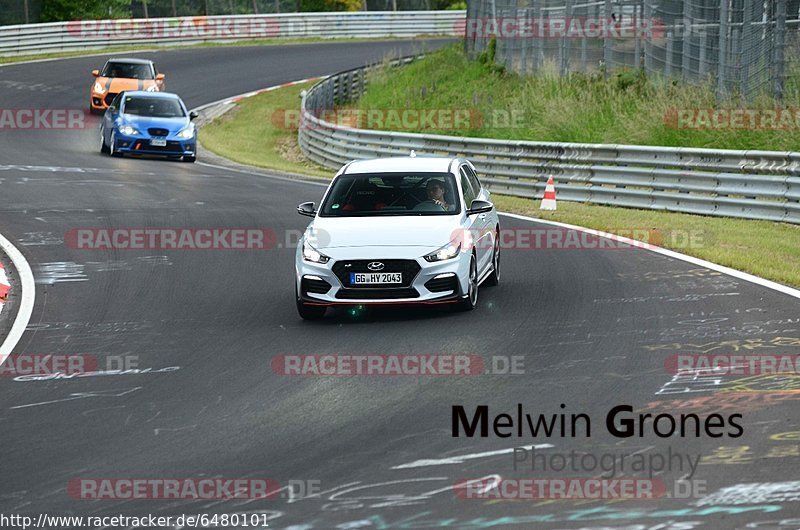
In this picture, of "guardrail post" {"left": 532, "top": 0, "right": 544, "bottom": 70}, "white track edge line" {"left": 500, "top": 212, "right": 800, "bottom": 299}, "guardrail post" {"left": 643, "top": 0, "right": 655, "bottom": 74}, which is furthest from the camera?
"guardrail post" {"left": 532, "top": 0, "right": 544, "bottom": 70}

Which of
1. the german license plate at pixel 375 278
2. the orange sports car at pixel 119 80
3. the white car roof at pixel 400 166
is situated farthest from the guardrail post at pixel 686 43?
the german license plate at pixel 375 278

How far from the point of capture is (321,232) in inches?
508

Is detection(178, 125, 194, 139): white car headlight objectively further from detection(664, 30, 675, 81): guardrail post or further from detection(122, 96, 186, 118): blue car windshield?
detection(664, 30, 675, 81): guardrail post

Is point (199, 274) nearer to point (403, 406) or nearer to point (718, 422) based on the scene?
point (403, 406)

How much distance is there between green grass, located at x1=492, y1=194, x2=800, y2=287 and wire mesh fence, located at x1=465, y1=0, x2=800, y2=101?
4.79 m

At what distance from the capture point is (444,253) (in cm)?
1252

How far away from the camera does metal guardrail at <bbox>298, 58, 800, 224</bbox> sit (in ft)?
67.5

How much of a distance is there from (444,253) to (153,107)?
2074cm

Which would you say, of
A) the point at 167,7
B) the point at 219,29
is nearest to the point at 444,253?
the point at 167,7

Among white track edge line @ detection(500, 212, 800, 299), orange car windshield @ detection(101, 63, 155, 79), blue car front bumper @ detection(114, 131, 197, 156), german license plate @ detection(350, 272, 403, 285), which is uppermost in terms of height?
german license plate @ detection(350, 272, 403, 285)

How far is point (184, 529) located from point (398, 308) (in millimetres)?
6923

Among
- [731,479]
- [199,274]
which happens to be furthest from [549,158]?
[731,479]

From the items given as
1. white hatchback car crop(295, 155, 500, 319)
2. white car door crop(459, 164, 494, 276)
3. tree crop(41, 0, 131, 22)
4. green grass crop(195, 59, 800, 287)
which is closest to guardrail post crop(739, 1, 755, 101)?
green grass crop(195, 59, 800, 287)

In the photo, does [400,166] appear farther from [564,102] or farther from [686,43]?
[564,102]
